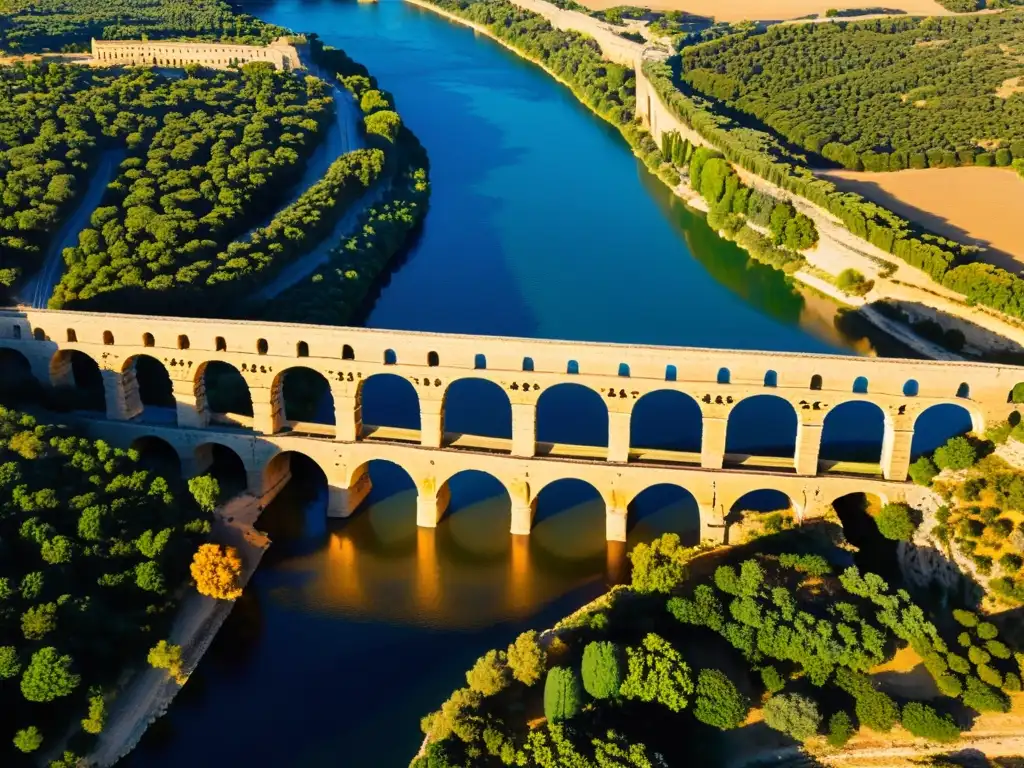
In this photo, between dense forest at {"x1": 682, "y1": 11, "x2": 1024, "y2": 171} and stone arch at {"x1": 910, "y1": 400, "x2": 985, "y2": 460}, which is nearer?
stone arch at {"x1": 910, "y1": 400, "x2": 985, "y2": 460}

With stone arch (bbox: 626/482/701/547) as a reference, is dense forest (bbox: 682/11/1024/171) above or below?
above

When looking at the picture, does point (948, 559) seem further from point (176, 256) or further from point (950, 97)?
point (950, 97)

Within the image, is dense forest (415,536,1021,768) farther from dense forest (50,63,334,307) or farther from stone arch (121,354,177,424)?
dense forest (50,63,334,307)

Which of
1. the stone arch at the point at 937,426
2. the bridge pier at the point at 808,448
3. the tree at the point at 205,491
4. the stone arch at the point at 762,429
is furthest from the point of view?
the stone arch at the point at 937,426

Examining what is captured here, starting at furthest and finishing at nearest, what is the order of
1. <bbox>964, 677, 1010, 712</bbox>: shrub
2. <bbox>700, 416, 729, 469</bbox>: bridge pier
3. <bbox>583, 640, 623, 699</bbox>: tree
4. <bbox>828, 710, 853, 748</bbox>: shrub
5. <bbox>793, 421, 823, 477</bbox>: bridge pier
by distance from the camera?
<bbox>700, 416, 729, 469</bbox>: bridge pier < <bbox>793, 421, 823, 477</bbox>: bridge pier < <bbox>964, 677, 1010, 712</bbox>: shrub < <bbox>583, 640, 623, 699</bbox>: tree < <bbox>828, 710, 853, 748</bbox>: shrub

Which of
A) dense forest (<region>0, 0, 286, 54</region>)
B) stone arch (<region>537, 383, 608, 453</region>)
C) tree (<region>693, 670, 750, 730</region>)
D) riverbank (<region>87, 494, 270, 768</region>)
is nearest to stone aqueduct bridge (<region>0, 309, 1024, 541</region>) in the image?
riverbank (<region>87, 494, 270, 768</region>)

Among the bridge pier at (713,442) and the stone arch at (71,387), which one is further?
the stone arch at (71,387)

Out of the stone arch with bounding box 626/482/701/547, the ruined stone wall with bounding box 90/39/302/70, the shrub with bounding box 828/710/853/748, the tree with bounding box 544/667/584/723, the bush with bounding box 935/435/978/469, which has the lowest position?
the stone arch with bounding box 626/482/701/547

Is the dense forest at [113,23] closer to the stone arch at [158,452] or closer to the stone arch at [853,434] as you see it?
the stone arch at [158,452]

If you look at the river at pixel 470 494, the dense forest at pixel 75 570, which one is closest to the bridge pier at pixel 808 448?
the river at pixel 470 494
